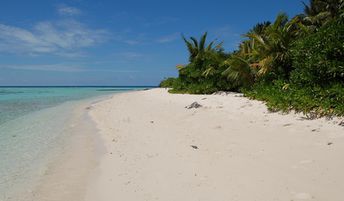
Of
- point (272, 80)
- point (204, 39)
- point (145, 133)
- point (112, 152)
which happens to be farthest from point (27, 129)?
point (204, 39)

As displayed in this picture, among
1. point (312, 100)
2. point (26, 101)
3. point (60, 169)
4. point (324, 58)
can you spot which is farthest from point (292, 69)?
point (26, 101)

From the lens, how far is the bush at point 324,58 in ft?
24.9

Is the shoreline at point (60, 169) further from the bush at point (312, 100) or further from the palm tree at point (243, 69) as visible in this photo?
the palm tree at point (243, 69)

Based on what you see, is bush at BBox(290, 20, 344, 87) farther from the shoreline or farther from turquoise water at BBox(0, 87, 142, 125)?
turquoise water at BBox(0, 87, 142, 125)

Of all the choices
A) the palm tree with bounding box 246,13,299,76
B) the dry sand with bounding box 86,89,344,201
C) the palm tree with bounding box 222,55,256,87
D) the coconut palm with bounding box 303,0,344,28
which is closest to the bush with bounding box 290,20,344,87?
the dry sand with bounding box 86,89,344,201

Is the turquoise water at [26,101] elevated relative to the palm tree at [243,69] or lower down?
lower down

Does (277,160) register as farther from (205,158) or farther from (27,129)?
(27,129)

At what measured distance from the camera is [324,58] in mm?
7855

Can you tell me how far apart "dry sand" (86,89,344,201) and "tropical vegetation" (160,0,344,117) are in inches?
29.1

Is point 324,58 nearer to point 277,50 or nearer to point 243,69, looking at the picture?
point 277,50

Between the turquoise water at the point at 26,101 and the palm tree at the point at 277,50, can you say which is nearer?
the palm tree at the point at 277,50

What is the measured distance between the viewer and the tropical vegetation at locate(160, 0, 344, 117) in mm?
7461

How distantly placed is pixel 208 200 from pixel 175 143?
2.96 meters

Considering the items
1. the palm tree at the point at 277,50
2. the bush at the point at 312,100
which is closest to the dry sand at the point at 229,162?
the bush at the point at 312,100
